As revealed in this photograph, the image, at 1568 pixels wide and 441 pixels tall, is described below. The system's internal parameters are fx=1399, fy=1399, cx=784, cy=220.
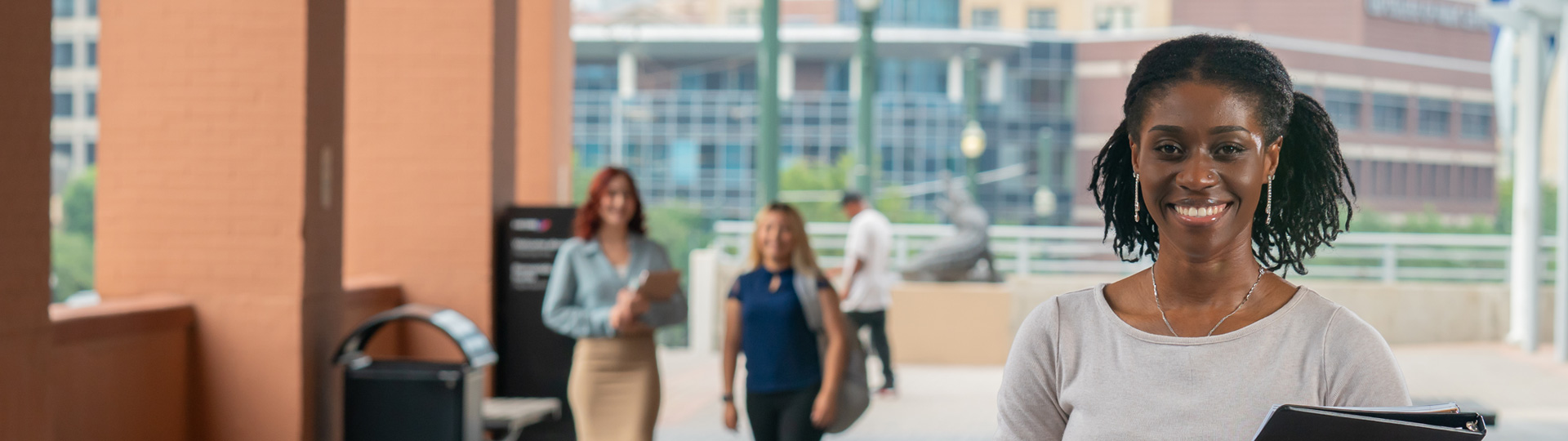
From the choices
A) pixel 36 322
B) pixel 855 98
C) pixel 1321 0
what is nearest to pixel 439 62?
pixel 36 322

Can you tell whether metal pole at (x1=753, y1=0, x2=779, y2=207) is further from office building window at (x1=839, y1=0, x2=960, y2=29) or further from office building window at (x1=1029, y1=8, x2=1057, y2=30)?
office building window at (x1=1029, y1=8, x2=1057, y2=30)

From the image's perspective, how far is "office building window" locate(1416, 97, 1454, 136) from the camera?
62.0 m

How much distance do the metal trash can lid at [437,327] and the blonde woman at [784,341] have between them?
127 centimetres

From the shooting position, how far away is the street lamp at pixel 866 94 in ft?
50.2

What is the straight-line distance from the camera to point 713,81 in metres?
67.2

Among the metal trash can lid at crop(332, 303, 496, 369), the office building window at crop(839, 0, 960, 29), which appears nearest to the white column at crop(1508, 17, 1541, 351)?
the metal trash can lid at crop(332, 303, 496, 369)

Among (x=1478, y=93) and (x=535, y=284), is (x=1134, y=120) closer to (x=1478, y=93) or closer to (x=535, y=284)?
(x=535, y=284)

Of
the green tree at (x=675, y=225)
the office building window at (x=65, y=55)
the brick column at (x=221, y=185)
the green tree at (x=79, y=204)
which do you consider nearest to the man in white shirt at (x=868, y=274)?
the brick column at (x=221, y=185)

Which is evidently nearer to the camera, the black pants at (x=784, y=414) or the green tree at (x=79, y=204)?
the black pants at (x=784, y=414)

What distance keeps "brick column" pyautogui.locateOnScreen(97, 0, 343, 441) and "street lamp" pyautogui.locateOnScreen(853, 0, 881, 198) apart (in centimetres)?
926

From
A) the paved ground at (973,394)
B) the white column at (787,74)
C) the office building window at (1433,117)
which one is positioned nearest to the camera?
the paved ground at (973,394)

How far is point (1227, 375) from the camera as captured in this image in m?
1.72

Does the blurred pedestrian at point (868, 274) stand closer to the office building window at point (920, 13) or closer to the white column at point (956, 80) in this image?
the white column at point (956, 80)

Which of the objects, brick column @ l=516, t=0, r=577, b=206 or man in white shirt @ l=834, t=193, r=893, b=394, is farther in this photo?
man in white shirt @ l=834, t=193, r=893, b=394
